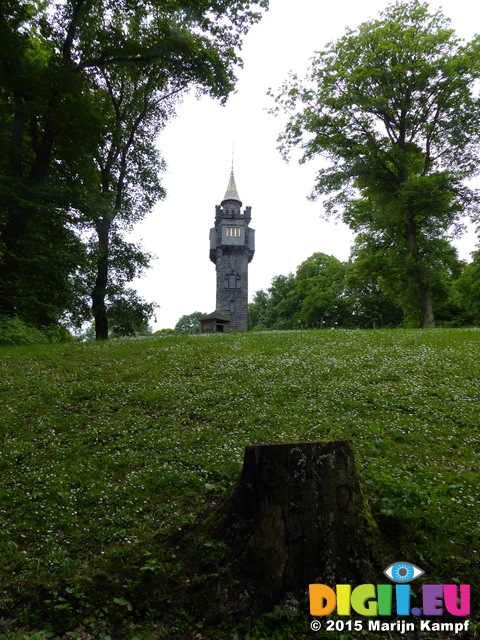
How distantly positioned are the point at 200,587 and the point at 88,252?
1875 cm

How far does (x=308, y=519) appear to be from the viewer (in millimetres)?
3553

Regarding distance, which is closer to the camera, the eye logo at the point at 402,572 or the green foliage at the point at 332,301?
the eye logo at the point at 402,572

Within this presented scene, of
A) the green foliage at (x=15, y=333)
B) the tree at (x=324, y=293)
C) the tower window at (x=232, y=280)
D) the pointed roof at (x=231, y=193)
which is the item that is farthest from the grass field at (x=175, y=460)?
the pointed roof at (x=231, y=193)

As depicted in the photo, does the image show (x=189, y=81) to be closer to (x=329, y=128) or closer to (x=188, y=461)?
(x=329, y=128)

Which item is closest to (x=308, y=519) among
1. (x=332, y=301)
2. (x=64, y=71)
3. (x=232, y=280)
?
(x=64, y=71)

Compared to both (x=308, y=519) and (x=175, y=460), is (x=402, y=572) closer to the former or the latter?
(x=308, y=519)

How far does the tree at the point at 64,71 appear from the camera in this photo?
14.5 m

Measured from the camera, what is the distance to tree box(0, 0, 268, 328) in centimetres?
1445

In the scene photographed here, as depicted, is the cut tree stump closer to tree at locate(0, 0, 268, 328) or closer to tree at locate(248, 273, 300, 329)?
tree at locate(0, 0, 268, 328)

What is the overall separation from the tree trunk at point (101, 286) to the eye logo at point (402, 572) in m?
19.6

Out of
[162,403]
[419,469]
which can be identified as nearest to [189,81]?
[162,403]

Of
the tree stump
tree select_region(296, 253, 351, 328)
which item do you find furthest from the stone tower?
the tree stump

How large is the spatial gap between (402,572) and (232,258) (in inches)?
1941

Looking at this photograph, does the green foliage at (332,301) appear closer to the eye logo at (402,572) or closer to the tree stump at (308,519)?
the tree stump at (308,519)
